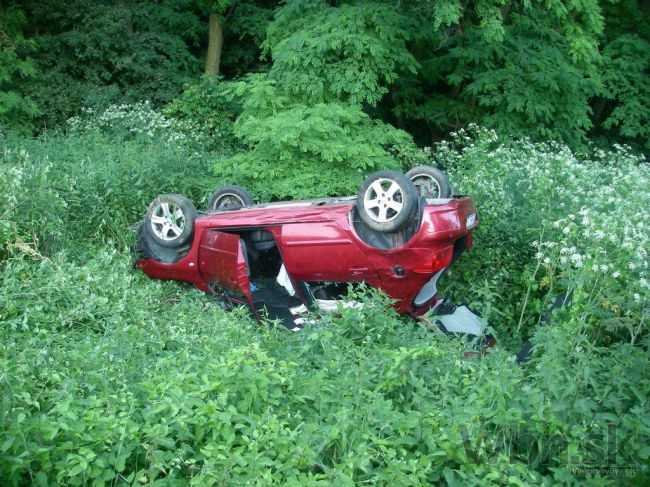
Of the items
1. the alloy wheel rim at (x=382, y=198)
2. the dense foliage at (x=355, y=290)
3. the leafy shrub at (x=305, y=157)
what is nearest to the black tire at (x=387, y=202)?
the alloy wheel rim at (x=382, y=198)

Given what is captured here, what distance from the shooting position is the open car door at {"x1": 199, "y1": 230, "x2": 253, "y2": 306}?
23.3ft

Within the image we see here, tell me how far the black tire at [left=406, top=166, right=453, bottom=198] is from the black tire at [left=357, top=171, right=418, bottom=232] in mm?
1079

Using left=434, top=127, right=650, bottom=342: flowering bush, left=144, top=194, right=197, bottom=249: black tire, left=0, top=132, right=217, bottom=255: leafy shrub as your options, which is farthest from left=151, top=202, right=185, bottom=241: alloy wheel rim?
left=434, top=127, right=650, bottom=342: flowering bush

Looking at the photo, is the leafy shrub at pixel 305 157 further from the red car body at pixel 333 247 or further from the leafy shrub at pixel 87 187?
the red car body at pixel 333 247

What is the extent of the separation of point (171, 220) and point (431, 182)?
2.83m

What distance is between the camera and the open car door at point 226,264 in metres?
7.10

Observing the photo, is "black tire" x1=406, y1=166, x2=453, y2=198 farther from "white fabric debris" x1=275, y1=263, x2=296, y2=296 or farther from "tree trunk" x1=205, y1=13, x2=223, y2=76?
"tree trunk" x1=205, y1=13, x2=223, y2=76

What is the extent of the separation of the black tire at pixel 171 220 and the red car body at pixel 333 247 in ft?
0.44

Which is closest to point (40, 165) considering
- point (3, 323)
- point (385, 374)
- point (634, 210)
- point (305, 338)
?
point (3, 323)

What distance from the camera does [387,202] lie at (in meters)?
6.66

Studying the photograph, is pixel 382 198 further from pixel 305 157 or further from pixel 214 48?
pixel 214 48

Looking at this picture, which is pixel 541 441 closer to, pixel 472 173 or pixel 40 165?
pixel 472 173

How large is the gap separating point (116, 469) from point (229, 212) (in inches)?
160

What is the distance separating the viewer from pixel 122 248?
8484 mm
